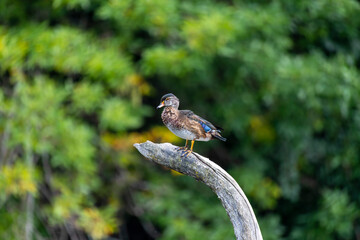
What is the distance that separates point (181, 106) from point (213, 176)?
3.44 meters

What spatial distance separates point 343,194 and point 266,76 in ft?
6.00

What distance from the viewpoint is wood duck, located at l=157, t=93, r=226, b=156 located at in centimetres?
298

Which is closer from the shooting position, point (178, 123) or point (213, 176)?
point (178, 123)

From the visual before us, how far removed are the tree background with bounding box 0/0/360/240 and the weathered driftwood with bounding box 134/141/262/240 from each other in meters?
3.00

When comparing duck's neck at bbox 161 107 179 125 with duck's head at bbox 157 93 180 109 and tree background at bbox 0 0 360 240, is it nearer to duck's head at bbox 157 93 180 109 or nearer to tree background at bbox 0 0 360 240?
duck's head at bbox 157 93 180 109

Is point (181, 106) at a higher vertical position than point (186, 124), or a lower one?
lower

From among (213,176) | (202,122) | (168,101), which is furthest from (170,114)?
(213,176)

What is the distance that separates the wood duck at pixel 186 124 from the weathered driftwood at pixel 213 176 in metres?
0.16

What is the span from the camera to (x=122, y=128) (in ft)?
20.3

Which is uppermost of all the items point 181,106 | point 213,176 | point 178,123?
point 178,123

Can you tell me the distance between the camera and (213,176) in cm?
320

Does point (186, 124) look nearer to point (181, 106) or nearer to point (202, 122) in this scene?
point (202, 122)

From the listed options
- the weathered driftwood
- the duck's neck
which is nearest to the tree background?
the weathered driftwood

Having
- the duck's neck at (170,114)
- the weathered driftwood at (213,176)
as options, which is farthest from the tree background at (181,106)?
the duck's neck at (170,114)
